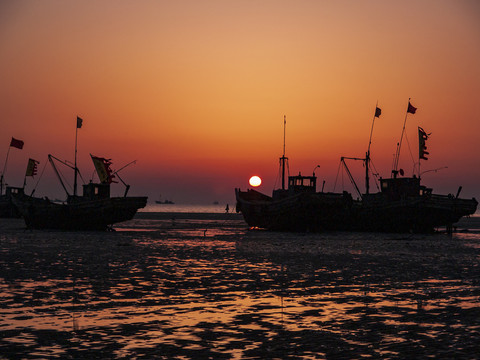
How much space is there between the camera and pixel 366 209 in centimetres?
6981

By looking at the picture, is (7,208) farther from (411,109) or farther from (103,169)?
(411,109)

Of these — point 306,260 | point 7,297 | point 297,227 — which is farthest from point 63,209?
point 7,297

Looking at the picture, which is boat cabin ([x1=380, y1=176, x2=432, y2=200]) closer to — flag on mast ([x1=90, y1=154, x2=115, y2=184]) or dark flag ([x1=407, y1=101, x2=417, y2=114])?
dark flag ([x1=407, y1=101, x2=417, y2=114])

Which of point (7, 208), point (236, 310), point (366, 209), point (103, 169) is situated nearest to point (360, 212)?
point (366, 209)

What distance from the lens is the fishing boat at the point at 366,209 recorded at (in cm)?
6456

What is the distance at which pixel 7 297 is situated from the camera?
16.4 meters

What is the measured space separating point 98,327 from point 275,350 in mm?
3918

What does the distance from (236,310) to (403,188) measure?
56401 mm

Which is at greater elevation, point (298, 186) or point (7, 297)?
point (298, 186)

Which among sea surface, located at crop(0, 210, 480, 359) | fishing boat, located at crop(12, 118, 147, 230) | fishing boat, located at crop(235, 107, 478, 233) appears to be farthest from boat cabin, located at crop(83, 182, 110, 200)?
sea surface, located at crop(0, 210, 480, 359)

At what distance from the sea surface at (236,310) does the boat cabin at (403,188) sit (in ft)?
136

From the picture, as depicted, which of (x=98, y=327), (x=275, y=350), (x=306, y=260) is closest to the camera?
(x=275, y=350)

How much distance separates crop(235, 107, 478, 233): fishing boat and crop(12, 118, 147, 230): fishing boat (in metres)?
14.4

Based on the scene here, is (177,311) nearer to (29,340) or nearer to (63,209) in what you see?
(29,340)
